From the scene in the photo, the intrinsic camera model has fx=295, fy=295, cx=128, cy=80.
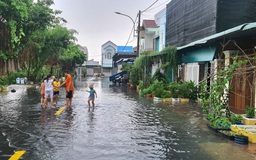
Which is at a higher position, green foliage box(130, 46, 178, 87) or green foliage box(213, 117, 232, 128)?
green foliage box(130, 46, 178, 87)

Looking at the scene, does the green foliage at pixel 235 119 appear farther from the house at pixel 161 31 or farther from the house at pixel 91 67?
the house at pixel 91 67

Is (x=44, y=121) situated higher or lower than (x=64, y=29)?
lower

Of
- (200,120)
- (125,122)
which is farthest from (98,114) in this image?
(200,120)

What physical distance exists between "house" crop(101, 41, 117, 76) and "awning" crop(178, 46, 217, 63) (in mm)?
62510

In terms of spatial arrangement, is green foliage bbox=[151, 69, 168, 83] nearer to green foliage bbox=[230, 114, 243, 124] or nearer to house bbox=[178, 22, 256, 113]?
house bbox=[178, 22, 256, 113]

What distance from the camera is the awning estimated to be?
50.7ft

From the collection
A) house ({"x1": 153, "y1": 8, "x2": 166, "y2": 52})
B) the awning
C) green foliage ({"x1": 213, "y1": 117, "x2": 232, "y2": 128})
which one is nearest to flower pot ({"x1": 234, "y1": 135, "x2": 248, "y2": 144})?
green foliage ({"x1": 213, "y1": 117, "x2": 232, "y2": 128})

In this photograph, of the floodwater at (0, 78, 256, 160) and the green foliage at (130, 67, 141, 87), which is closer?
the floodwater at (0, 78, 256, 160)

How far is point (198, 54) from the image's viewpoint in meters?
17.7

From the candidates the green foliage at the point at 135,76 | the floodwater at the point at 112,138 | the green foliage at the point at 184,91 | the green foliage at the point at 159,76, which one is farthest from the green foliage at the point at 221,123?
the green foliage at the point at 135,76

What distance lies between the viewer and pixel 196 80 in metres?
18.6

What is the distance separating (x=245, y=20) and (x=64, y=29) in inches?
765

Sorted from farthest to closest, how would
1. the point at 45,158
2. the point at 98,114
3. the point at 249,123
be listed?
the point at 98,114
the point at 249,123
the point at 45,158

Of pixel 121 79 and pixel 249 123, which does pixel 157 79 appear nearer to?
pixel 249 123
